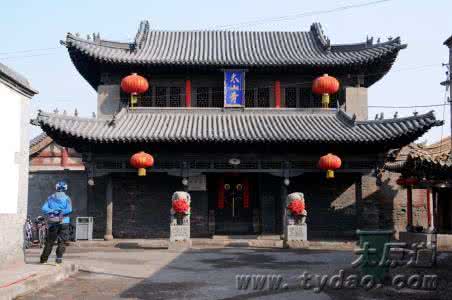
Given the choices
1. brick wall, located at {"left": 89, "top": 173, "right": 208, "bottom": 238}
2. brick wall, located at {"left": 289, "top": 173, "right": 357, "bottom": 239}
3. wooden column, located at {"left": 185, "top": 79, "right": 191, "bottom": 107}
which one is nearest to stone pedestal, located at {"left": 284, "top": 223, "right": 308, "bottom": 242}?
brick wall, located at {"left": 289, "top": 173, "right": 357, "bottom": 239}

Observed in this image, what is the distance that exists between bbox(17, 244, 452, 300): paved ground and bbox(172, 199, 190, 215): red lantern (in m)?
1.29

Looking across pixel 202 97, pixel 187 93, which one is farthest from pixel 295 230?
pixel 187 93

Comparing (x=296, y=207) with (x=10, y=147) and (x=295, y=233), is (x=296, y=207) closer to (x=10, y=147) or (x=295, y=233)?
(x=295, y=233)

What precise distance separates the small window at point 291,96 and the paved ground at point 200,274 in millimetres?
7152

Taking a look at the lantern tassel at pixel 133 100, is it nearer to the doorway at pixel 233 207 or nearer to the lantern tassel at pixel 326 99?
the doorway at pixel 233 207

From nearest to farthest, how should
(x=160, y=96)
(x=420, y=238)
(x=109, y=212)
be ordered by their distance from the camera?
(x=420, y=238), (x=109, y=212), (x=160, y=96)

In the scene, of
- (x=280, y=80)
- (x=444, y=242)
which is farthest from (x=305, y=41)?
(x=444, y=242)

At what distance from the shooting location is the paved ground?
26.6ft

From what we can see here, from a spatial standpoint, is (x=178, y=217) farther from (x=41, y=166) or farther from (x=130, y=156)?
(x=41, y=166)

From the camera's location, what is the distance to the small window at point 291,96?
21.8 meters

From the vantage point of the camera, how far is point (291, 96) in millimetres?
21875

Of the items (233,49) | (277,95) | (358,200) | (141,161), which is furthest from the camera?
(233,49)

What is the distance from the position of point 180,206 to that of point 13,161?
25.3 ft

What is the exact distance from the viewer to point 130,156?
19.8 m
